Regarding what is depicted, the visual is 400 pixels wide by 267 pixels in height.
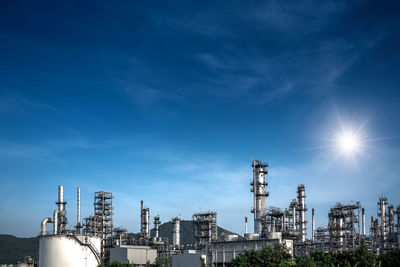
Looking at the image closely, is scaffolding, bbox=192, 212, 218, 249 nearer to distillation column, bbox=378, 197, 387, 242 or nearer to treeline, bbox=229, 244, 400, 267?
treeline, bbox=229, 244, 400, 267

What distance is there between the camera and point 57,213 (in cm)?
8688

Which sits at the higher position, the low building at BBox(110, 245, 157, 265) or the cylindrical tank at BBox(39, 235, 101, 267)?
the cylindrical tank at BBox(39, 235, 101, 267)

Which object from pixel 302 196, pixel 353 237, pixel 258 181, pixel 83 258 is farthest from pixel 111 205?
pixel 353 237

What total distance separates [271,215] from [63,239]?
41.0m

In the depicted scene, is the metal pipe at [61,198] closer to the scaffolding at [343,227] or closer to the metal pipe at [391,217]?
the scaffolding at [343,227]

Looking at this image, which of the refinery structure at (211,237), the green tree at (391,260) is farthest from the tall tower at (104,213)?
the green tree at (391,260)

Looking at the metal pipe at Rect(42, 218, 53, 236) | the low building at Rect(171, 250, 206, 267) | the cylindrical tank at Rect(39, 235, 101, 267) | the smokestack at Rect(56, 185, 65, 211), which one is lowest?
the low building at Rect(171, 250, 206, 267)

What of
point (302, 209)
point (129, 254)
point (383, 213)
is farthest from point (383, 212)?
point (129, 254)

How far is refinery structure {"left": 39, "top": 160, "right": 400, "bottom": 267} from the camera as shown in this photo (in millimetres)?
79562

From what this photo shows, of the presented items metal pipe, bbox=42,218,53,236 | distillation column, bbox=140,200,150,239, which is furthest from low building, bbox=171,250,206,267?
distillation column, bbox=140,200,150,239

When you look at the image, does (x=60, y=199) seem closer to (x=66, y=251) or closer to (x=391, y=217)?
(x=66, y=251)

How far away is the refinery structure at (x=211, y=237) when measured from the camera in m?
79.6

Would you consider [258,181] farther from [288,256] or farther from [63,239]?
[63,239]

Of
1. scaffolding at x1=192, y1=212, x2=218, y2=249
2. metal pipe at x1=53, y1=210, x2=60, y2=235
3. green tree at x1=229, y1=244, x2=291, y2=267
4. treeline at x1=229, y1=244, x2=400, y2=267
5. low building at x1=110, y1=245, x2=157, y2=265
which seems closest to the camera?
treeline at x1=229, y1=244, x2=400, y2=267
